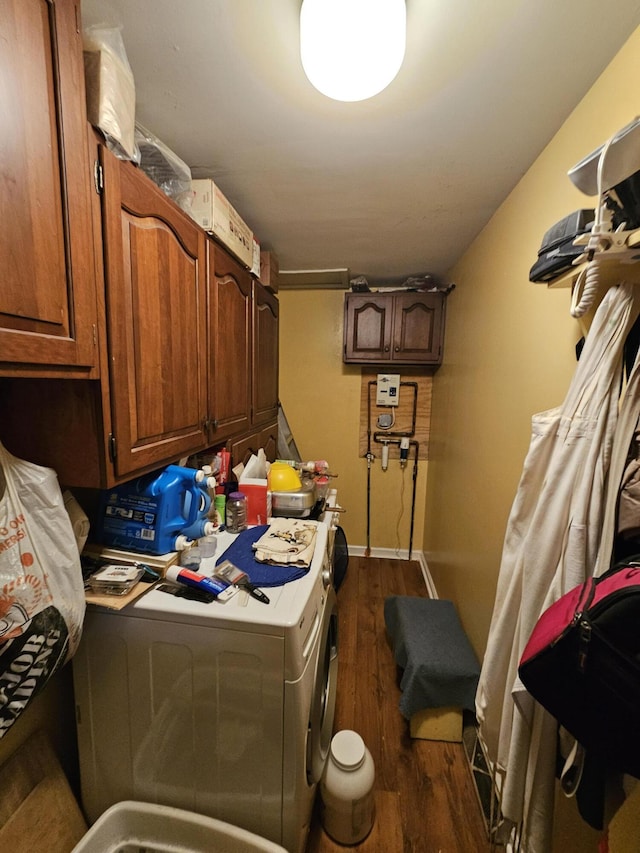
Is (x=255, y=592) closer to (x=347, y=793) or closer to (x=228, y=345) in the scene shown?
(x=347, y=793)

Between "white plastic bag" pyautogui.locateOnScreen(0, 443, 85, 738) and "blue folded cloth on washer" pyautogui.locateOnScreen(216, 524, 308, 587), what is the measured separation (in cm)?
41

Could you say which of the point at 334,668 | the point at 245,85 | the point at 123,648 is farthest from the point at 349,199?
the point at 334,668

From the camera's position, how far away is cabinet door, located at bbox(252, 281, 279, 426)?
1.81 m

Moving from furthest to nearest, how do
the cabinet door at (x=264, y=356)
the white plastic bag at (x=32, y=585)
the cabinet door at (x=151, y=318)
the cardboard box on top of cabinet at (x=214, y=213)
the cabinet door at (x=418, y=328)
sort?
the cabinet door at (x=418, y=328) → the cabinet door at (x=264, y=356) → the cardboard box on top of cabinet at (x=214, y=213) → the cabinet door at (x=151, y=318) → the white plastic bag at (x=32, y=585)

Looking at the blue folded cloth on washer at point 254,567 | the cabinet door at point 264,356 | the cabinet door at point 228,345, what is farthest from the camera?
the cabinet door at point 264,356

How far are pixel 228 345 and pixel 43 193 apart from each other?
87 cm

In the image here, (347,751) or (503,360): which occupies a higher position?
(503,360)

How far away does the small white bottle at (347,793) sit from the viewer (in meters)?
1.07

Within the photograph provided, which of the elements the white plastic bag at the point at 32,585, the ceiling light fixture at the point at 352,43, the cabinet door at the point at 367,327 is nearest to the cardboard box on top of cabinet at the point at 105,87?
the ceiling light fixture at the point at 352,43

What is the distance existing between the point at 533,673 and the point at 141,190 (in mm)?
1447

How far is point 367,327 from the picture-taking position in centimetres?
253

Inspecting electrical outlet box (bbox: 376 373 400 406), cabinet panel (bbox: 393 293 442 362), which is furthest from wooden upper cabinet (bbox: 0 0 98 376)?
electrical outlet box (bbox: 376 373 400 406)

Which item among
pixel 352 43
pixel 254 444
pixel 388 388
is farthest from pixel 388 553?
pixel 352 43

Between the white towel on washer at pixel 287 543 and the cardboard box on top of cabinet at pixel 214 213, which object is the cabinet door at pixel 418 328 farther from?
the white towel on washer at pixel 287 543
